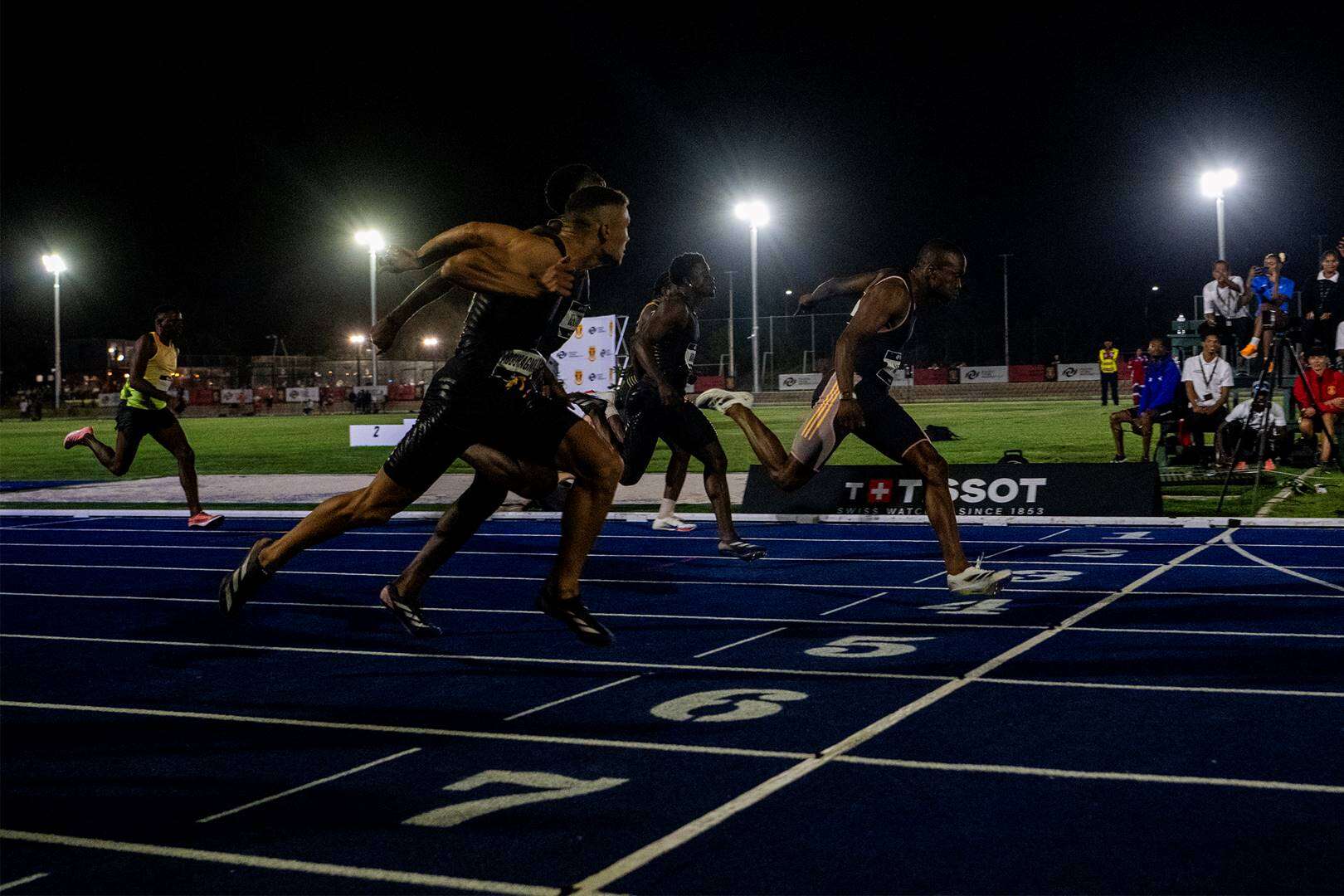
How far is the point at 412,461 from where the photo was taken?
19.1ft

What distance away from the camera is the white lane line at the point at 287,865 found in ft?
9.71

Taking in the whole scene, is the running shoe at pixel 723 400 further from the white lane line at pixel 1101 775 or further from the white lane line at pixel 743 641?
the white lane line at pixel 1101 775

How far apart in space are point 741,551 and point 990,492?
3.84 metres

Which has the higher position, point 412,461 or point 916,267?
point 916,267

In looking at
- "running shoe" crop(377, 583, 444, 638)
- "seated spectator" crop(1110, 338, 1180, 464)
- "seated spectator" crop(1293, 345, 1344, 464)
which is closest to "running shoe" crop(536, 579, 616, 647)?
"running shoe" crop(377, 583, 444, 638)

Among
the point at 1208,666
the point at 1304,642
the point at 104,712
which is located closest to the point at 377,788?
the point at 104,712

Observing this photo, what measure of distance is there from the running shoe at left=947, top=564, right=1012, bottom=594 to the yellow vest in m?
7.65

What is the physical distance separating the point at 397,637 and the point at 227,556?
421cm

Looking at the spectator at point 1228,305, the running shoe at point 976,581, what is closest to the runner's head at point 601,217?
the running shoe at point 976,581

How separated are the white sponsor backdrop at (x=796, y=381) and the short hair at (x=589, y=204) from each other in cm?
A: 6135

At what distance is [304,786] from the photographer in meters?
3.82

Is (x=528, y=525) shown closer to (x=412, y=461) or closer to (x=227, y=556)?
(x=227, y=556)

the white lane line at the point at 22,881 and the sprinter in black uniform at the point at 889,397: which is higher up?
the sprinter in black uniform at the point at 889,397

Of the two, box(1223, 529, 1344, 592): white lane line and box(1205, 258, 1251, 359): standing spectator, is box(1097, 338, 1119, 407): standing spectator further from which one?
box(1223, 529, 1344, 592): white lane line
